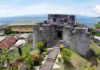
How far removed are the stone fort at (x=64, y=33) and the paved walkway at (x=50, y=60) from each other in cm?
249

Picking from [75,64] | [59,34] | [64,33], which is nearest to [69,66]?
[75,64]

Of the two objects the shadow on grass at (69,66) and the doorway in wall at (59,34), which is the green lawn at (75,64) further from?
the doorway in wall at (59,34)

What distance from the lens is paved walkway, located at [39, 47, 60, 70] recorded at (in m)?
12.8

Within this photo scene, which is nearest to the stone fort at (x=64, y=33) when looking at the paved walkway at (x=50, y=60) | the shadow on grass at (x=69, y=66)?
the paved walkway at (x=50, y=60)

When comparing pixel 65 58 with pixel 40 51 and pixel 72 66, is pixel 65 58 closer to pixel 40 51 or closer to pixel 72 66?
pixel 72 66

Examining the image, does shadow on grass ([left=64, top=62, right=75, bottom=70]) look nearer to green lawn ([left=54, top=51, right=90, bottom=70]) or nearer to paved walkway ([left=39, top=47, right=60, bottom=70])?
green lawn ([left=54, top=51, right=90, bottom=70])

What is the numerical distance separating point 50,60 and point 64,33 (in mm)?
5710

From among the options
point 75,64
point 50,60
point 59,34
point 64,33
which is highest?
point 64,33

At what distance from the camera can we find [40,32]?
18234mm

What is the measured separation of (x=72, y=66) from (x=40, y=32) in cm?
734

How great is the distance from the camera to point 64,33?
18297mm

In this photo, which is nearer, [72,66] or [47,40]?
[72,66]

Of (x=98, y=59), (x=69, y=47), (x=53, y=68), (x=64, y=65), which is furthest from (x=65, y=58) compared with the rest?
(x=98, y=59)

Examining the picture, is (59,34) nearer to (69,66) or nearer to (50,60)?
(50,60)
